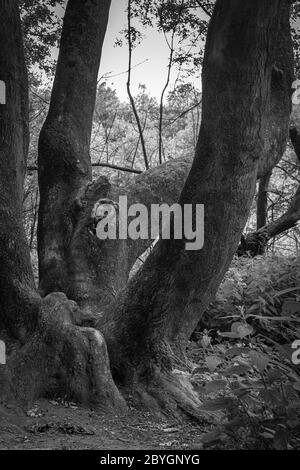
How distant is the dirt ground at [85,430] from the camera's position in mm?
2936

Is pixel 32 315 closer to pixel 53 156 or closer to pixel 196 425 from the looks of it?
pixel 196 425

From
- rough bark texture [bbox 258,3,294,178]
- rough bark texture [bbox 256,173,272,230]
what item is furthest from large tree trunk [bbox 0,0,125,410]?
rough bark texture [bbox 256,173,272,230]

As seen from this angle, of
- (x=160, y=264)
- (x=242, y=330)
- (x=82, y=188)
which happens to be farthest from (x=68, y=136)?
(x=242, y=330)

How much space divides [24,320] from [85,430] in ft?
3.65

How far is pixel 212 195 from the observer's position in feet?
11.9

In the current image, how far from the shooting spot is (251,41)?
3398 millimetres

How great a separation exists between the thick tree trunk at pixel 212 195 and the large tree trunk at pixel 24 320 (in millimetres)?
284

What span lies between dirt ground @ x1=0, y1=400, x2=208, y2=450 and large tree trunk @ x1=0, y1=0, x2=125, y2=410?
142 mm

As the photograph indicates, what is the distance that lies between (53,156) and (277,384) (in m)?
3.99

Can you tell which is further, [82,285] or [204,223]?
[82,285]

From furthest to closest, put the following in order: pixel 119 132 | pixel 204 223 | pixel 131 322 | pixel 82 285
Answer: pixel 119 132, pixel 82 285, pixel 131 322, pixel 204 223

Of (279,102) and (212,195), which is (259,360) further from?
Result: (279,102)
